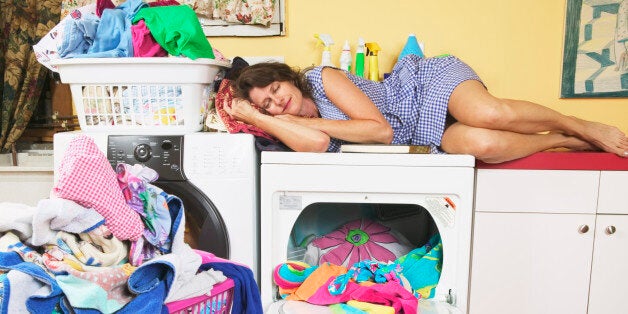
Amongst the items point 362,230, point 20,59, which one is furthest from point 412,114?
point 20,59

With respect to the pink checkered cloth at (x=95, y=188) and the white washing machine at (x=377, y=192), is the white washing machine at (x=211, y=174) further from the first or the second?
the pink checkered cloth at (x=95, y=188)

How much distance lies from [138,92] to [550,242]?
1.55 m

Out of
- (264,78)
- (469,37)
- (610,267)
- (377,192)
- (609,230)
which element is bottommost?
(610,267)

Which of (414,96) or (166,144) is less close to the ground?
(414,96)

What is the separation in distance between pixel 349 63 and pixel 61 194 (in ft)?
5.08

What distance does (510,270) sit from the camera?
63.5 inches

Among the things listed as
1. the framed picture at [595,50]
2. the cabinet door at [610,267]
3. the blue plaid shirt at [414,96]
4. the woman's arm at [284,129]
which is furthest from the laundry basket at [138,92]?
the framed picture at [595,50]

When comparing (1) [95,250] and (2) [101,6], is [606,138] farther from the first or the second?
(2) [101,6]

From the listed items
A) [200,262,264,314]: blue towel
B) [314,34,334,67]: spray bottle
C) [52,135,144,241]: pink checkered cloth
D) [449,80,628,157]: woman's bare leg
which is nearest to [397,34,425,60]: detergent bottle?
[314,34,334,67]: spray bottle

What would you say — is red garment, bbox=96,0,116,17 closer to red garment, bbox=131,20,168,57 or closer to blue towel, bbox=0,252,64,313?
red garment, bbox=131,20,168,57

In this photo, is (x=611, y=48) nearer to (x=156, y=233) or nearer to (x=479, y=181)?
(x=479, y=181)

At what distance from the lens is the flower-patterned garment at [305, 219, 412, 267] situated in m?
1.67

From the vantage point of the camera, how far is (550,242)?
→ 159cm

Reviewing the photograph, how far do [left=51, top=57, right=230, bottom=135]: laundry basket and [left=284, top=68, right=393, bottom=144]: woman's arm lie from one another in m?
0.33
